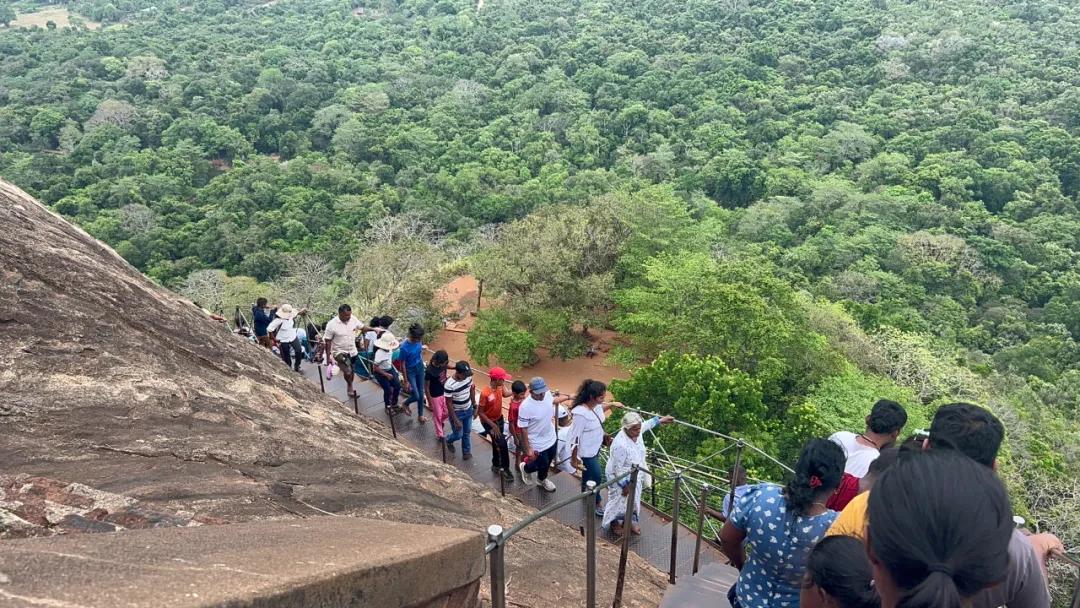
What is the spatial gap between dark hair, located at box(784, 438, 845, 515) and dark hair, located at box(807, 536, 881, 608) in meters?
0.52

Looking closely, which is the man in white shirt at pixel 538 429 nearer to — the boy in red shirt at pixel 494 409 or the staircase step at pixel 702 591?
the boy in red shirt at pixel 494 409

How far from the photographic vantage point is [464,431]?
278 inches

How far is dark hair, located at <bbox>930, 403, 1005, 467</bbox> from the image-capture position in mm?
2768

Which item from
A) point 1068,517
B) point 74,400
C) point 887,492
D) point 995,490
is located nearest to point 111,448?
point 74,400

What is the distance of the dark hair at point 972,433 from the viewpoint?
2.77 m

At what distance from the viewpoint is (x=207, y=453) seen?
3.78 meters

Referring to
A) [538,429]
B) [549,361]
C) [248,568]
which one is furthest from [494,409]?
[549,361]

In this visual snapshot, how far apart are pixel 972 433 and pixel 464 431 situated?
506 centimetres

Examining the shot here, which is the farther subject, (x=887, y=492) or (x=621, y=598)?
(x=621, y=598)

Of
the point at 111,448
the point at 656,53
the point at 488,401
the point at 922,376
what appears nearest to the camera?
the point at 111,448

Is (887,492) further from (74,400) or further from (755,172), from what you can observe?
(755,172)

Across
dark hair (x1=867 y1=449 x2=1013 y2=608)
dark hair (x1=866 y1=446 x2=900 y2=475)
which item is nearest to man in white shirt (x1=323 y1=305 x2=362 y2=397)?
dark hair (x1=866 y1=446 x2=900 y2=475)

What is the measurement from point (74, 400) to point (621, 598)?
3361mm

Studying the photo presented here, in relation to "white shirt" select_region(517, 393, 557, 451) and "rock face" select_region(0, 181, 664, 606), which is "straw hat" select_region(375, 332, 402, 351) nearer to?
"rock face" select_region(0, 181, 664, 606)
